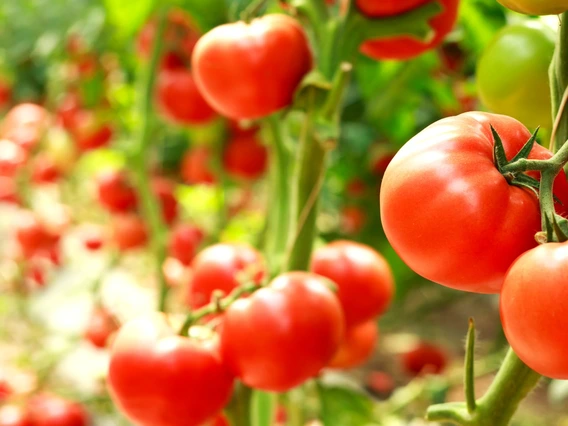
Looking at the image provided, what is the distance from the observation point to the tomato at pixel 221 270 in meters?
0.53

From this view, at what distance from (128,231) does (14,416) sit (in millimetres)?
354

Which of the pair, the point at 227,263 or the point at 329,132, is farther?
the point at 227,263

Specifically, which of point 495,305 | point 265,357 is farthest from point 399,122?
point 495,305

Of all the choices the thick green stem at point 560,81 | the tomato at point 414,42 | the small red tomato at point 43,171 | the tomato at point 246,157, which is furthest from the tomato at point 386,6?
the small red tomato at point 43,171

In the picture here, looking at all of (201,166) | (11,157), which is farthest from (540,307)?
(11,157)

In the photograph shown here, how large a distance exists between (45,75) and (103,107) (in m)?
0.43

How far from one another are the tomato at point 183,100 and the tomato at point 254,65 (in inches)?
14.6

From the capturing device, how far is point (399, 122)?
0.79 meters

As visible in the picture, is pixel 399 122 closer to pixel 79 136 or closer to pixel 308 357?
pixel 308 357

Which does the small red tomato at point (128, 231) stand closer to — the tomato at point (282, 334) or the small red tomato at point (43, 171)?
the small red tomato at point (43, 171)

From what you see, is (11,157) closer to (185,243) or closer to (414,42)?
(185,243)

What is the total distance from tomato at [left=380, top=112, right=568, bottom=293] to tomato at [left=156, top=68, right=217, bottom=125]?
59cm

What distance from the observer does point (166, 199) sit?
112 cm

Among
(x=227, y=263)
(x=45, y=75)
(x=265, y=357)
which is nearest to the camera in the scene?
(x=265, y=357)
